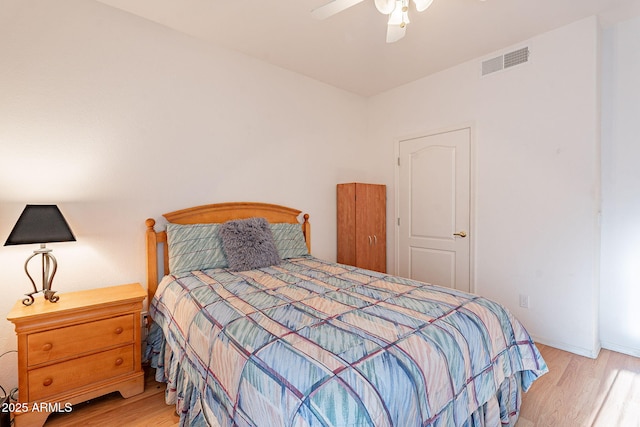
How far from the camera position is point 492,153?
291 centimetres

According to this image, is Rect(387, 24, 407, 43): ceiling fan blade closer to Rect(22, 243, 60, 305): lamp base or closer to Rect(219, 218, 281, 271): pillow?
Rect(219, 218, 281, 271): pillow

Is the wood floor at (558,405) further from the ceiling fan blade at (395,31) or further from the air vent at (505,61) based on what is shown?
the air vent at (505,61)

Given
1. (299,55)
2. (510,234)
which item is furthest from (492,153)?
(299,55)

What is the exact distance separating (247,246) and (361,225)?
1504mm

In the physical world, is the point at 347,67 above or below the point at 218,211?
above

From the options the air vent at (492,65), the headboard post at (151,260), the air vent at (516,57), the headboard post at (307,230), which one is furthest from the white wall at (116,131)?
the air vent at (516,57)

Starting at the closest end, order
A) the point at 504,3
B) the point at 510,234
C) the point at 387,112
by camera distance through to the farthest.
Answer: the point at 504,3
the point at 510,234
the point at 387,112

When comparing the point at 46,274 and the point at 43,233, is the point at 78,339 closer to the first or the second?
the point at 46,274

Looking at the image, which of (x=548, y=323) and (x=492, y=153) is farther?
(x=492, y=153)

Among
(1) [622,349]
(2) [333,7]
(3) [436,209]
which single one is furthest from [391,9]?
(1) [622,349]

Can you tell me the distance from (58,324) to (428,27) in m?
3.27

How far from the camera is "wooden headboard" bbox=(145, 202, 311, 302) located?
232 centimetres

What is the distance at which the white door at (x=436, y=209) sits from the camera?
313cm

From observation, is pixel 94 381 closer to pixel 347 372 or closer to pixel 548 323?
pixel 347 372
